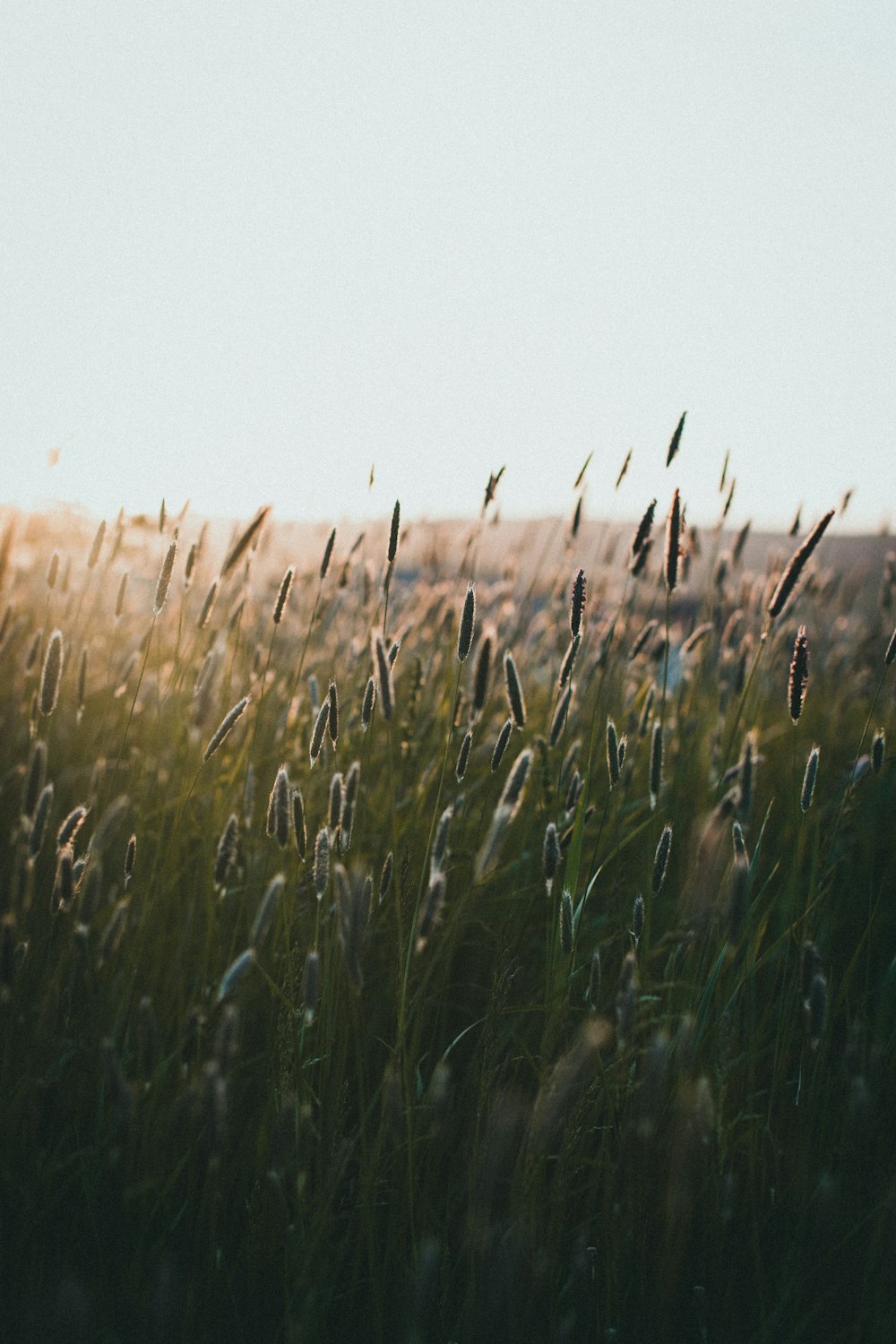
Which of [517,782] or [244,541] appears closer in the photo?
[517,782]

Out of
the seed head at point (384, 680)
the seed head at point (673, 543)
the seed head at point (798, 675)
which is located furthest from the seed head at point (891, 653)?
the seed head at point (384, 680)

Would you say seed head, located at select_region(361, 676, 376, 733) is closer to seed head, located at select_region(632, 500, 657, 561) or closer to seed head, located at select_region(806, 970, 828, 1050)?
seed head, located at select_region(632, 500, 657, 561)

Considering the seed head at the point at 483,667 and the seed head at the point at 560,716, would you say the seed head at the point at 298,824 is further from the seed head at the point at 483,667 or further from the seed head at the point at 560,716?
the seed head at the point at 560,716

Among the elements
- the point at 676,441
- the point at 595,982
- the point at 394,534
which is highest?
the point at 676,441

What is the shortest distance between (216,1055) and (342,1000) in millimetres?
280

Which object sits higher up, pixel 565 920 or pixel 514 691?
pixel 514 691

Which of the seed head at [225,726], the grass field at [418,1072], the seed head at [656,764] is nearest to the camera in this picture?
the grass field at [418,1072]

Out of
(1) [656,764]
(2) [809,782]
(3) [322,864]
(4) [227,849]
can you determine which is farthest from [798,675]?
(4) [227,849]

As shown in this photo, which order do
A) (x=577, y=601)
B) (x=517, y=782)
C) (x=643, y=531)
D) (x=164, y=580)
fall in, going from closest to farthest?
1. (x=517, y=782)
2. (x=577, y=601)
3. (x=164, y=580)
4. (x=643, y=531)

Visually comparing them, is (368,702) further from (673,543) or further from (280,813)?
(673,543)

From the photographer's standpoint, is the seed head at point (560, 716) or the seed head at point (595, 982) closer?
the seed head at point (595, 982)

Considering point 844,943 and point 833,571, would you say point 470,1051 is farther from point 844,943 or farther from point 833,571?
point 833,571

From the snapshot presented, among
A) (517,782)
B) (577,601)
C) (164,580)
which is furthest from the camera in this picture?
(164,580)

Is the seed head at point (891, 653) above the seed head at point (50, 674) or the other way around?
above
